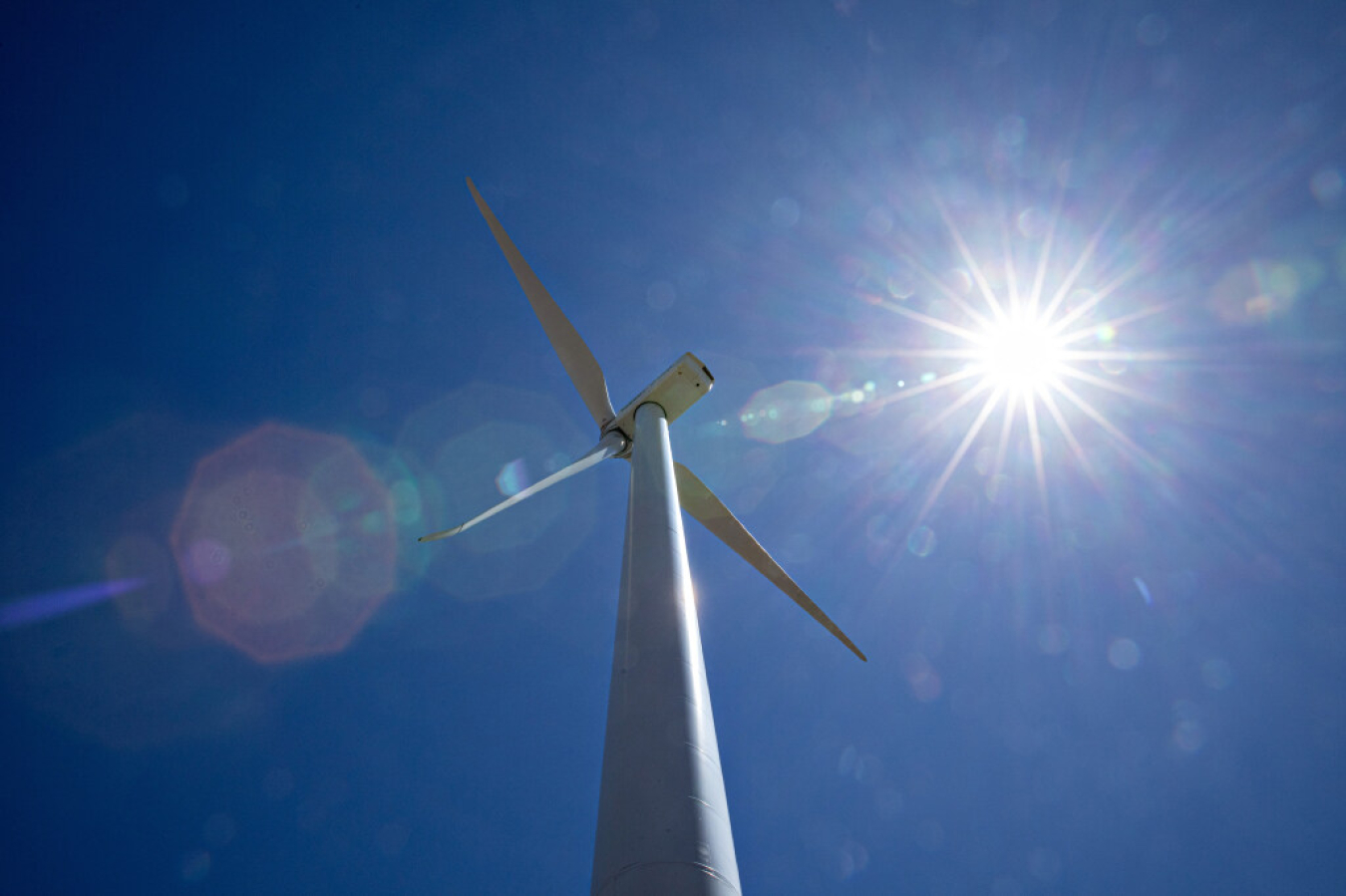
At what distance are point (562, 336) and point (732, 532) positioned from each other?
644 centimetres

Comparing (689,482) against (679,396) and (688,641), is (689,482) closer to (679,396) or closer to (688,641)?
(679,396)

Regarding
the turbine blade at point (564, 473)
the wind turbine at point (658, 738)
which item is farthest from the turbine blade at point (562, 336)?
the wind turbine at point (658, 738)

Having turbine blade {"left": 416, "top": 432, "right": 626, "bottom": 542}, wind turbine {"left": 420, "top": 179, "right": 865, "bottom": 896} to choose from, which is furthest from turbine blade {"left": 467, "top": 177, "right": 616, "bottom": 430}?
wind turbine {"left": 420, "top": 179, "right": 865, "bottom": 896}

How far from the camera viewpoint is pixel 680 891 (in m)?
4.03

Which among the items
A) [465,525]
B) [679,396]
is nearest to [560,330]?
[679,396]

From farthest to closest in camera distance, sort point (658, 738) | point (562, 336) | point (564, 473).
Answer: point (562, 336)
point (564, 473)
point (658, 738)

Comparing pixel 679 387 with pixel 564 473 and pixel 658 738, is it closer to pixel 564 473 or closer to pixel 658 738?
pixel 564 473

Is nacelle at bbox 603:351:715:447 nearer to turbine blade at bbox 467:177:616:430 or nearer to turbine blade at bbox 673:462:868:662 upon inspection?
turbine blade at bbox 673:462:868:662

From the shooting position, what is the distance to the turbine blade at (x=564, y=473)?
1075 cm

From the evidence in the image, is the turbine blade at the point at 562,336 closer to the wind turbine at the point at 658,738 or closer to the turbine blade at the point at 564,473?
the turbine blade at the point at 564,473

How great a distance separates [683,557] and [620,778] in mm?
2988

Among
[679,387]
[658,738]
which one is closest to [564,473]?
[679,387]

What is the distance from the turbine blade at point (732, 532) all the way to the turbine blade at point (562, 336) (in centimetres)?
263

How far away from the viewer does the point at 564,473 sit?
1285 centimetres
